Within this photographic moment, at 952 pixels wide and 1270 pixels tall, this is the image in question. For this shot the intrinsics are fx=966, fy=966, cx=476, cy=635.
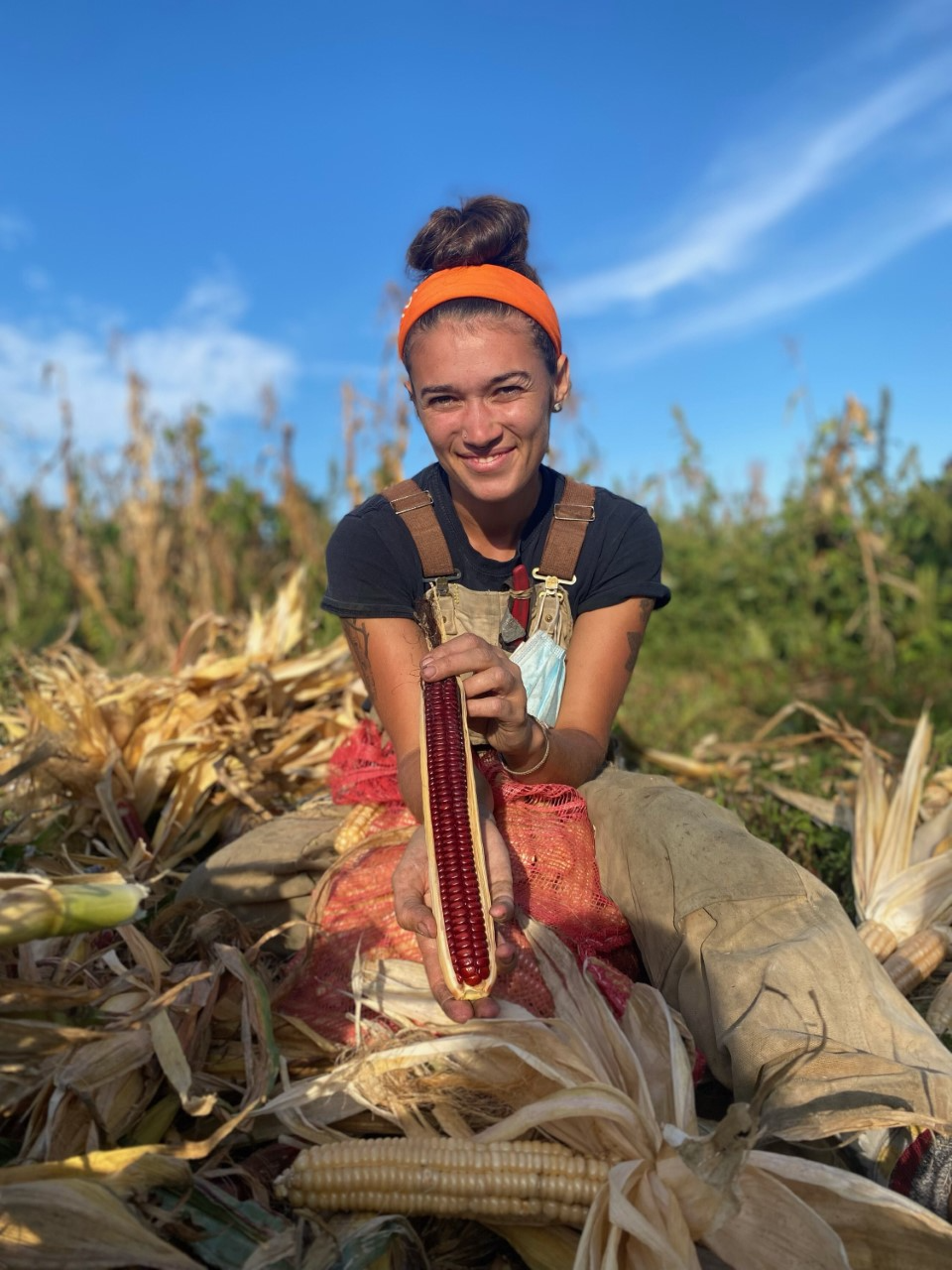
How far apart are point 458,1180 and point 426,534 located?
6.03ft

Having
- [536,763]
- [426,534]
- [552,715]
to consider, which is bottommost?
[536,763]

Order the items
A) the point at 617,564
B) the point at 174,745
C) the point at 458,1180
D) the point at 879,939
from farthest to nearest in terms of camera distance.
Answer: the point at 174,745
the point at 617,564
the point at 879,939
the point at 458,1180

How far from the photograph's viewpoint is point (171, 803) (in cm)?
369

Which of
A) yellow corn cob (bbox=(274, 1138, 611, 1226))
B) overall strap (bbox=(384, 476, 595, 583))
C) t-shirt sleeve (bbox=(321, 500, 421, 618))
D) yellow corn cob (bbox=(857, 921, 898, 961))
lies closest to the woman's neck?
overall strap (bbox=(384, 476, 595, 583))

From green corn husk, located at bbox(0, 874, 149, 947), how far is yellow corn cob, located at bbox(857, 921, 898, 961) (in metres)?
1.95

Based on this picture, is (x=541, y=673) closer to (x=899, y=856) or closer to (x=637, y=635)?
(x=637, y=635)

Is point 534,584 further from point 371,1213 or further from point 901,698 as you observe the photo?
point 901,698

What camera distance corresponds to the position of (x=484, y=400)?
9.06ft

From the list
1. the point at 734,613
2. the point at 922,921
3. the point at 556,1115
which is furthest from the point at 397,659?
the point at 734,613

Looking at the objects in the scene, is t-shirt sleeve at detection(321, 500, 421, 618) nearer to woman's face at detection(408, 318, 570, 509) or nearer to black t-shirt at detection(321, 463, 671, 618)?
black t-shirt at detection(321, 463, 671, 618)

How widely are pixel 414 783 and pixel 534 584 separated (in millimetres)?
810

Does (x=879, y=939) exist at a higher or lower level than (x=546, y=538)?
lower

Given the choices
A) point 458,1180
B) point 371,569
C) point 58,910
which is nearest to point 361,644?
point 371,569

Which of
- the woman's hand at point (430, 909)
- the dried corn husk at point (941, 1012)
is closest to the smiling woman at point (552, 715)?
the woman's hand at point (430, 909)
